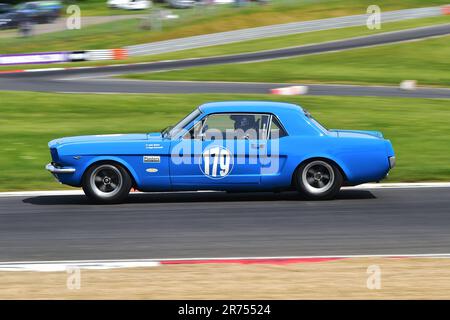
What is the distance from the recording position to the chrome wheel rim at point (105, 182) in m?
11.1

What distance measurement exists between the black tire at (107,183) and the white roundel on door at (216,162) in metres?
1.03

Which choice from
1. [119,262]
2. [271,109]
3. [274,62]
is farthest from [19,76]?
[119,262]

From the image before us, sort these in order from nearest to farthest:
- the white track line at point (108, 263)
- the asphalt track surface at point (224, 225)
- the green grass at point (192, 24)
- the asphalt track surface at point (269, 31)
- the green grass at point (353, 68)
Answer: the white track line at point (108, 263), the asphalt track surface at point (224, 225), the green grass at point (353, 68), the asphalt track surface at point (269, 31), the green grass at point (192, 24)

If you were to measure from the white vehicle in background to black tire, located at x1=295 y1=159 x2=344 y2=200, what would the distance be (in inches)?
1861

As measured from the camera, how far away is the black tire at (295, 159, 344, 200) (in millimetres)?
11062

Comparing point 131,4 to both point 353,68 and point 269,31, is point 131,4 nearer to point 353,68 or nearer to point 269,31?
point 269,31

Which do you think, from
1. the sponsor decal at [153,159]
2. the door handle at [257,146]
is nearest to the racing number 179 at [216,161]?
the door handle at [257,146]

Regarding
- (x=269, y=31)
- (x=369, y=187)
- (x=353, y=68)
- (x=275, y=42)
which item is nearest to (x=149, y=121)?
(x=369, y=187)

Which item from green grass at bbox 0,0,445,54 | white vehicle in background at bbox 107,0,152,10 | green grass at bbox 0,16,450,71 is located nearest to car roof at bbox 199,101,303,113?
green grass at bbox 0,16,450,71

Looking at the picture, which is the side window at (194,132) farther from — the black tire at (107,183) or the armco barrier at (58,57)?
the armco barrier at (58,57)

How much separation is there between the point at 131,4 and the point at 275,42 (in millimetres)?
20882

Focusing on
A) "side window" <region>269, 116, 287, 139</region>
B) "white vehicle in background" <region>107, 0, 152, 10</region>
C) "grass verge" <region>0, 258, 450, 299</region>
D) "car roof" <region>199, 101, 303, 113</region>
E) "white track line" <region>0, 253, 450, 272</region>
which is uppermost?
"white vehicle in background" <region>107, 0, 152, 10</region>

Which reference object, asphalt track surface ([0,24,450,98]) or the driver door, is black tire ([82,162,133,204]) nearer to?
the driver door
